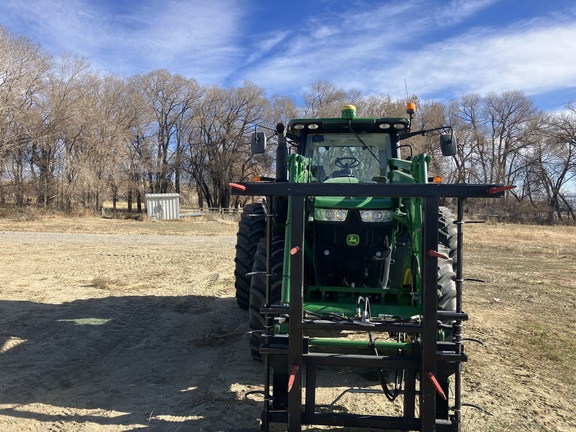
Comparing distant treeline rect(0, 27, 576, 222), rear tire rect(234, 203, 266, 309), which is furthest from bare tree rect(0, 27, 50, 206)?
rear tire rect(234, 203, 266, 309)

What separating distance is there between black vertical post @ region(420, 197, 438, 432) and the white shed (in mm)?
31070

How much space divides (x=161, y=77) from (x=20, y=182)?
64.6 feet

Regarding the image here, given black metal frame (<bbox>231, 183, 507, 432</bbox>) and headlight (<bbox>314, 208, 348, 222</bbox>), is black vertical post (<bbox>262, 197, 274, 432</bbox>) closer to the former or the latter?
black metal frame (<bbox>231, 183, 507, 432</bbox>)

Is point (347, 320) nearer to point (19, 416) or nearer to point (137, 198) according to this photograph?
point (19, 416)

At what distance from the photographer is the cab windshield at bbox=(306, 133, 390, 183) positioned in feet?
18.3

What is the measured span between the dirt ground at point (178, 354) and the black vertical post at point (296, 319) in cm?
58

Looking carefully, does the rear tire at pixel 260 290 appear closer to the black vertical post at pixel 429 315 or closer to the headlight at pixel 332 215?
the headlight at pixel 332 215

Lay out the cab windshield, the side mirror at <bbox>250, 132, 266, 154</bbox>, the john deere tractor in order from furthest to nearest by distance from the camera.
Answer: the cab windshield
the side mirror at <bbox>250, 132, 266, 154</bbox>
the john deere tractor

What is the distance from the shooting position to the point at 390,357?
10.0 ft

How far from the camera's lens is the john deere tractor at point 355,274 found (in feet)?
9.81

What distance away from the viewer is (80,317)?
21.0ft

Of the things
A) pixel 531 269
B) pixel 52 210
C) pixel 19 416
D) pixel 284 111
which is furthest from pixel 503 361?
pixel 284 111

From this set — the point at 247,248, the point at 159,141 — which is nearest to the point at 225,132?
the point at 159,141

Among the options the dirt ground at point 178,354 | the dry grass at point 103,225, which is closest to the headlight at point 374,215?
the dirt ground at point 178,354
